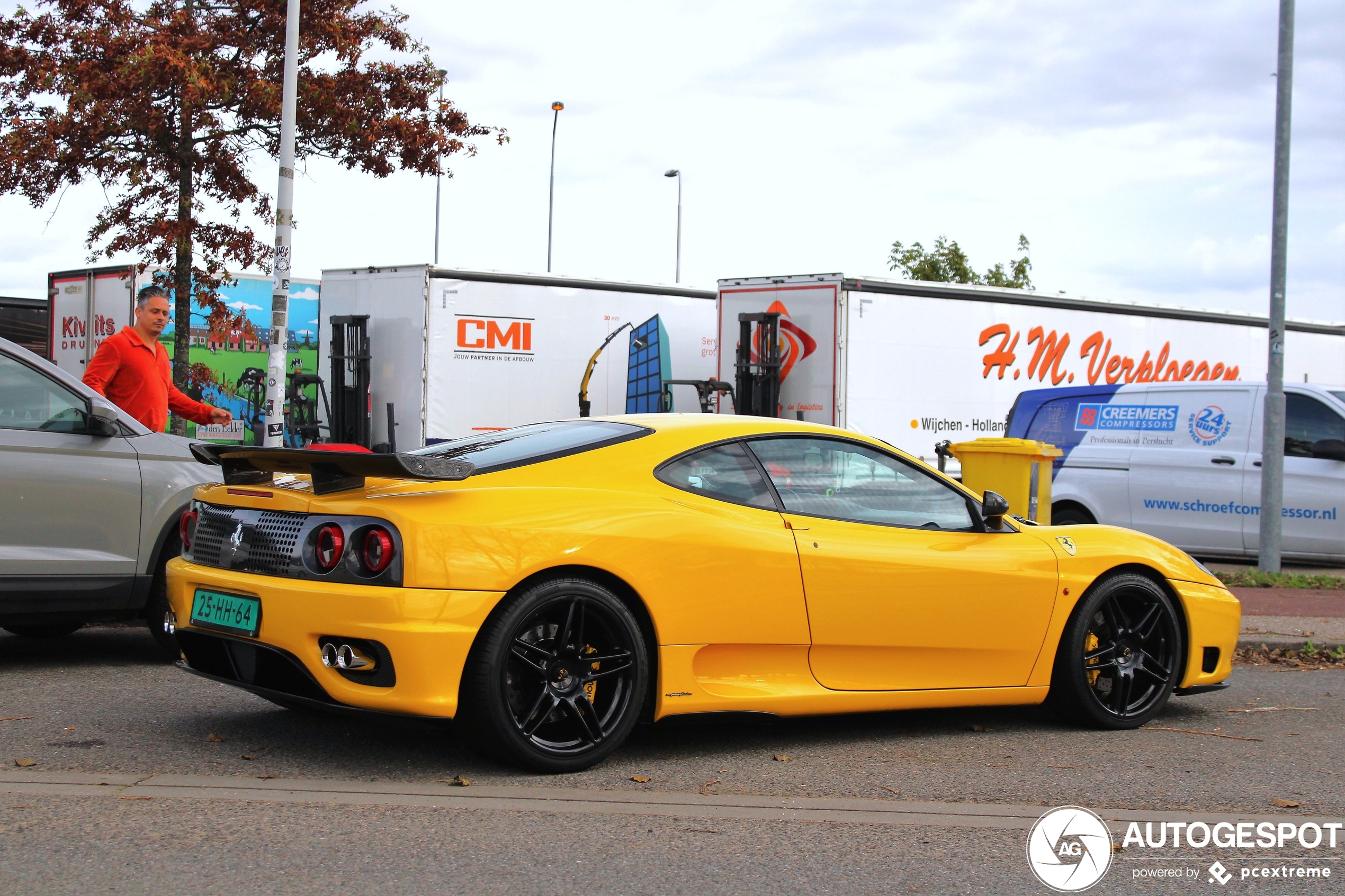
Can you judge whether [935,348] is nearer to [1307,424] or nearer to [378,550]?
[1307,424]

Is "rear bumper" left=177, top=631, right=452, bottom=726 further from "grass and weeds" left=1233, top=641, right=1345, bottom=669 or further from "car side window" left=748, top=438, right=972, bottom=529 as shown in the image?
"grass and weeds" left=1233, top=641, right=1345, bottom=669

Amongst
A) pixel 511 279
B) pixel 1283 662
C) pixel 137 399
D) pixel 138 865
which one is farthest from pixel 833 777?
pixel 511 279

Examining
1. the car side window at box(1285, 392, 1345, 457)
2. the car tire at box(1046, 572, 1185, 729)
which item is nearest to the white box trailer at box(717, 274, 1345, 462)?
the car side window at box(1285, 392, 1345, 457)

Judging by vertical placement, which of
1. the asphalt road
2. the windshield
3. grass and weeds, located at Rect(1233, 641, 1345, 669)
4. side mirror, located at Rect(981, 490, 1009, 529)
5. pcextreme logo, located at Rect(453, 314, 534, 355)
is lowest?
grass and weeds, located at Rect(1233, 641, 1345, 669)

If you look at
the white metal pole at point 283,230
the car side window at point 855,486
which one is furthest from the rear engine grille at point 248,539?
the white metal pole at point 283,230

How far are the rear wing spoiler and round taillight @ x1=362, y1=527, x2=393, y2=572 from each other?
0.21 meters

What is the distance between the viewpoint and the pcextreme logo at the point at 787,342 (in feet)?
53.1

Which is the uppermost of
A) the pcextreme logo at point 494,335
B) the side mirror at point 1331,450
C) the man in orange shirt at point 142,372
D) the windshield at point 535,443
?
the pcextreme logo at point 494,335

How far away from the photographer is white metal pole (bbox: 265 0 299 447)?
1356 centimetres

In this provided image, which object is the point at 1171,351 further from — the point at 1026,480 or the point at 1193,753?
the point at 1193,753

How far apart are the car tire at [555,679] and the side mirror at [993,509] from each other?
5.61 feet

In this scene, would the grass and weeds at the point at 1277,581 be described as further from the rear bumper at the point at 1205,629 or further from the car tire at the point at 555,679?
the car tire at the point at 555,679

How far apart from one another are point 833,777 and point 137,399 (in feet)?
16.8

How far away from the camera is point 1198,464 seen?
1221cm
